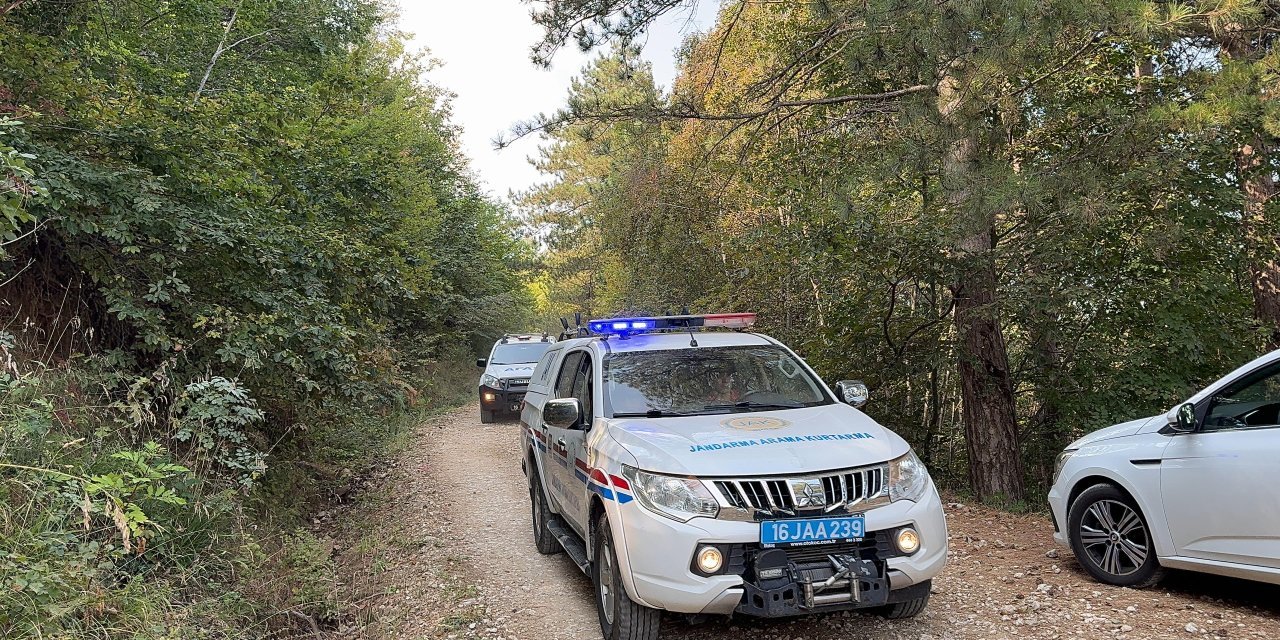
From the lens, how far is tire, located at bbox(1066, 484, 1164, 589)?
4.98m

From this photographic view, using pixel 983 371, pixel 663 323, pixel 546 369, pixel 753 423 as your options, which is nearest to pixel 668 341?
pixel 663 323

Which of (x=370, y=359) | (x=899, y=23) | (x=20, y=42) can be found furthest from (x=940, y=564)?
(x=20, y=42)

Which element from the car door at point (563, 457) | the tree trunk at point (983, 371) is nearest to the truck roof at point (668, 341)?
the car door at point (563, 457)

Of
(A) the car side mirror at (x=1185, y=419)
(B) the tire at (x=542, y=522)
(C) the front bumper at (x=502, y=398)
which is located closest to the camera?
(A) the car side mirror at (x=1185, y=419)

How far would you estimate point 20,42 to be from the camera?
6.38 meters

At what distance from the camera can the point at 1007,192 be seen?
21.5ft

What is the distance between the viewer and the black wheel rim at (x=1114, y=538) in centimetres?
502

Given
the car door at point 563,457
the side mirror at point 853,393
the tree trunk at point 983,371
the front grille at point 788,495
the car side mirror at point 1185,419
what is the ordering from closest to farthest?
the front grille at point 788,495
the car side mirror at point 1185,419
the side mirror at point 853,393
the car door at point 563,457
the tree trunk at point 983,371

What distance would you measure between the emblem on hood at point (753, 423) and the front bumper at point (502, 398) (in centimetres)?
1187

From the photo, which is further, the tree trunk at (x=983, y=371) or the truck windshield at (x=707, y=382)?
the tree trunk at (x=983, y=371)

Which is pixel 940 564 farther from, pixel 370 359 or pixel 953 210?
pixel 370 359

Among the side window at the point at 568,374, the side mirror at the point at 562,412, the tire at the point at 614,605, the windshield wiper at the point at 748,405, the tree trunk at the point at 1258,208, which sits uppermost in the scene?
the tree trunk at the point at 1258,208

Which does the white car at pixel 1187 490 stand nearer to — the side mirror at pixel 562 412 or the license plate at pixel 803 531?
the license plate at pixel 803 531

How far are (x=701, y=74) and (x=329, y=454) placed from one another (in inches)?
337
